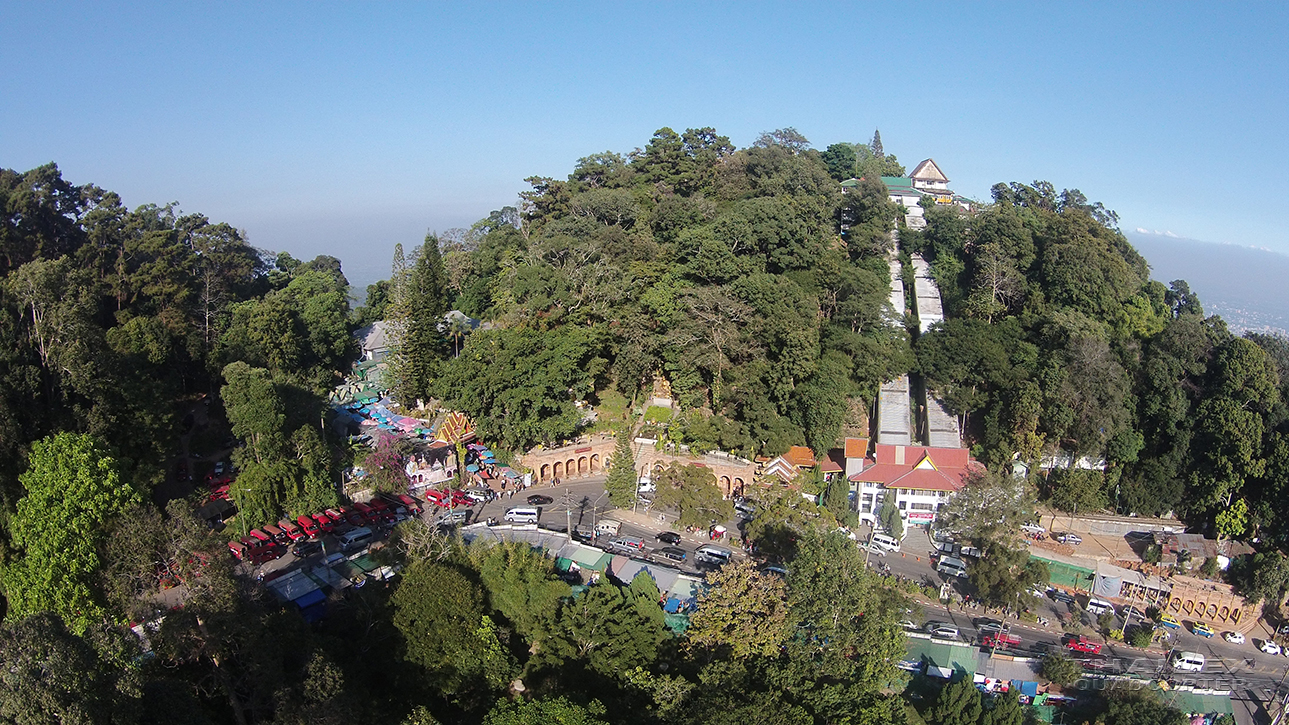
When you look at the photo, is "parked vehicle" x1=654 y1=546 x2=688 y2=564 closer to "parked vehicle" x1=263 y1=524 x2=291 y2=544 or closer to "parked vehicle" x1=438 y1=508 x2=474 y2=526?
"parked vehicle" x1=438 y1=508 x2=474 y2=526

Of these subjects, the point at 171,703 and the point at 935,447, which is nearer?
the point at 171,703

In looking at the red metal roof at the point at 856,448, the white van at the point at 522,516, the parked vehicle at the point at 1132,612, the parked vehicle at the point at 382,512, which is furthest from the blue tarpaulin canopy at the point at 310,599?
the parked vehicle at the point at 1132,612

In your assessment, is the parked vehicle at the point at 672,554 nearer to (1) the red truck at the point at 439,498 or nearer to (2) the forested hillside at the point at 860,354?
(2) the forested hillside at the point at 860,354

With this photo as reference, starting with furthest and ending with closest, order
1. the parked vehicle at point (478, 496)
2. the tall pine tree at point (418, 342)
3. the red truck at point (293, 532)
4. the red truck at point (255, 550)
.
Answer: the tall pine tree at point (418, 342), the parked vehicle at point (478, 496), the red truck at point (293, 532), the red truck at point (255, 550)

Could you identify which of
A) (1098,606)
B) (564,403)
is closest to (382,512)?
(564,403)

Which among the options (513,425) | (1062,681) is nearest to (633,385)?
(513,425)

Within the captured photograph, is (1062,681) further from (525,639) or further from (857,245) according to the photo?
(857,245)
